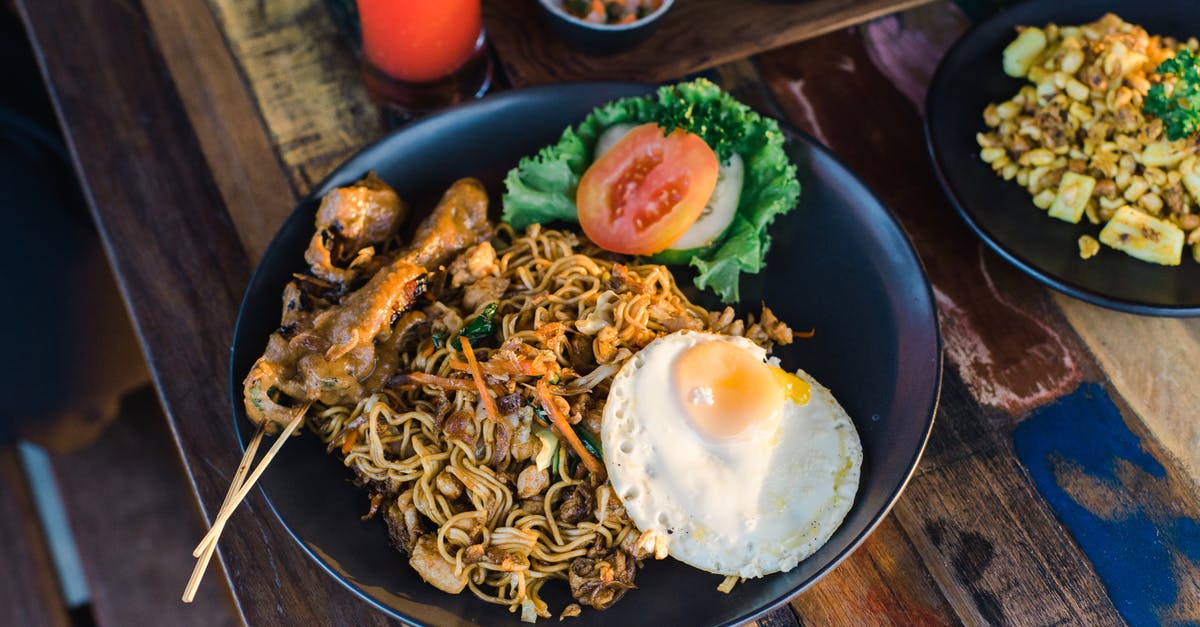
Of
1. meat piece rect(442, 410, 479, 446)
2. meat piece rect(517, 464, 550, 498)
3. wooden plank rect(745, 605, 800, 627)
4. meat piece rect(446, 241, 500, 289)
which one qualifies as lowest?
wooden plank rect(745, 605, 800, 627)

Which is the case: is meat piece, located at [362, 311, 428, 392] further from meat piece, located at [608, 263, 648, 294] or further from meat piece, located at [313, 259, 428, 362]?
meat piece, located at [608, 263, 648, 294]

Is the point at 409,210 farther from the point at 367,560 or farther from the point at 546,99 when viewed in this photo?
the point at 367,560

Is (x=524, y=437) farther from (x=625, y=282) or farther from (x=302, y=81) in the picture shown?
(x=302, y=81)

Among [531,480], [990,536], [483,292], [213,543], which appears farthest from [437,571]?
[990,536]

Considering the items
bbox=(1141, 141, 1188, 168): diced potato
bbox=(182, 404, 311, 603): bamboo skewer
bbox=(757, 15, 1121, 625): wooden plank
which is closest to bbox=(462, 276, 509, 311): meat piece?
bbox=(182, 404, 311, 603): bamboo skewer

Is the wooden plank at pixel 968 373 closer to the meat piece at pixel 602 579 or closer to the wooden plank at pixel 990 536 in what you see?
the wooden plank at pixel 990 536

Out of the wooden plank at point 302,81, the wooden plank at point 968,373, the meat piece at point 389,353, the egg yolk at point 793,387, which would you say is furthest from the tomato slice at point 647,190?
the wooden plank at point 302,81
